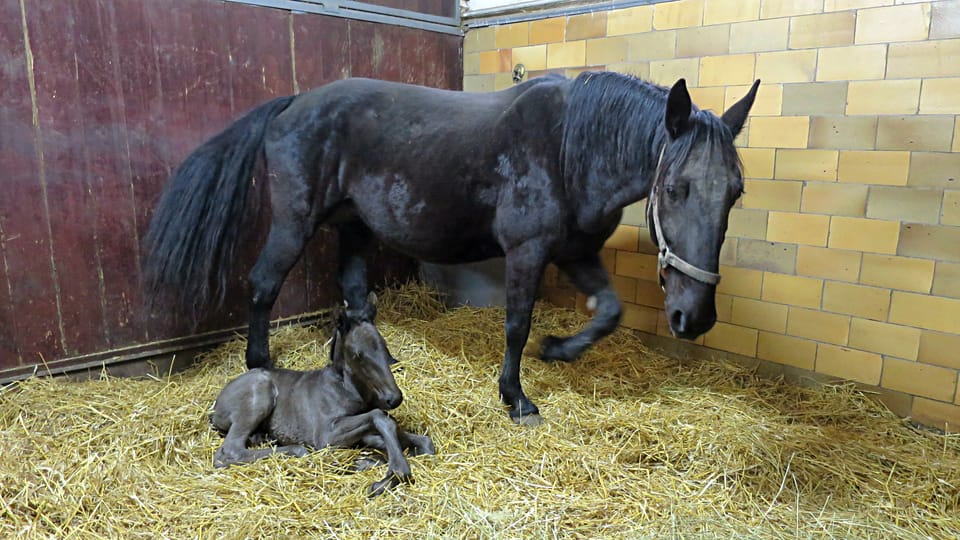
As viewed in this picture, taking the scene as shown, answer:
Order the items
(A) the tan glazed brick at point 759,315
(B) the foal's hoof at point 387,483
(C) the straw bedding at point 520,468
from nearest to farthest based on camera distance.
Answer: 1. (C) the straw bedding at point 520,468
2. (B) the foal's hoof at point 387,483
3. (A) the tan glazed brick at point 759,315

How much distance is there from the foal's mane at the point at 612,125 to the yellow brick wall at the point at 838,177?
0.83 metres

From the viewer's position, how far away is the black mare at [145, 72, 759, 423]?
200cm

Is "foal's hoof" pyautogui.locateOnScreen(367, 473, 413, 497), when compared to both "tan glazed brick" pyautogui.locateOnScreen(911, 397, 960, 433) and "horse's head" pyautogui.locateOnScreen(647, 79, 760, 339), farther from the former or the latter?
"tan glazed brick" pyautogui.locateOnScreen(911, 397, 960, 433)

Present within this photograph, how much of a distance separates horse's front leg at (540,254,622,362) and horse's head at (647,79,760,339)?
0.37m

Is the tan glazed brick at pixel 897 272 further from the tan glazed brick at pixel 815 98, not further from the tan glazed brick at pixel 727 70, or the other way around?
the tan glazed brick at pixel 727 70

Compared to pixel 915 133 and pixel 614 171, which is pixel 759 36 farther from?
pixel 614 171

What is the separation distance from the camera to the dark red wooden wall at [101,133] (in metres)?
2.41

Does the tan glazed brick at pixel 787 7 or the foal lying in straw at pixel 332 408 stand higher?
the tan glazed brick at pixel 787 7

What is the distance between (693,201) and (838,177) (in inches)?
41.4

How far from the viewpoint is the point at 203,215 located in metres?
2.67

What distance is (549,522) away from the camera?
172cm

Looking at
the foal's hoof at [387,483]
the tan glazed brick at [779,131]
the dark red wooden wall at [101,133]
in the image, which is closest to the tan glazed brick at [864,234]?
the tan glazed brick at [779,131]

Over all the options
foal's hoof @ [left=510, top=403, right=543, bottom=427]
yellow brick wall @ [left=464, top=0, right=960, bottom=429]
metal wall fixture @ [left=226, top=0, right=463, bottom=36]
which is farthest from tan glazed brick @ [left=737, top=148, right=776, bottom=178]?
metal wall fixture @ [left=226, top=0, right=463, bottom=36]

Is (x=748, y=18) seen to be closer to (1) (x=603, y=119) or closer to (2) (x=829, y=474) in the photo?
(1) (x=603, y=119)
